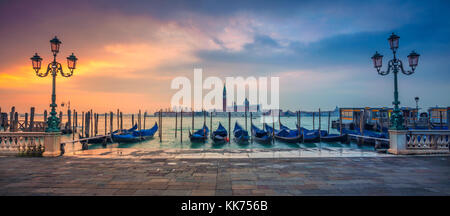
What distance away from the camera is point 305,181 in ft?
15.1

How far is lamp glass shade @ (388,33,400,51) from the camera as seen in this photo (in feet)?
25.8

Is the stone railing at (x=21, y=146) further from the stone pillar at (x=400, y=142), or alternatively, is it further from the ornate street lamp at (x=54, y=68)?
the stone pillar at (x=400, y=142)

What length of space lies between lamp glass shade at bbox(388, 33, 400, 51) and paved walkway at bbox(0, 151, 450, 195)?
12.8ft

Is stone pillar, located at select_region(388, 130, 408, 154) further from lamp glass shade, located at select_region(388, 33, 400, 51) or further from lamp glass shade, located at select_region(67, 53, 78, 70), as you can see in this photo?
lamp glass shade, located at select_region(67, 53, 78, 70)

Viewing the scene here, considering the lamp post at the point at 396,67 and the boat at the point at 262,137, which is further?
the boat at the point at 262,137

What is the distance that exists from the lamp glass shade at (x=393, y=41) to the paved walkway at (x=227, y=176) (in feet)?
12.8

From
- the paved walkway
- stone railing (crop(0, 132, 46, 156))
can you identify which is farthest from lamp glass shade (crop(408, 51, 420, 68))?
stone railing (crop(0, 132, 46, 156))

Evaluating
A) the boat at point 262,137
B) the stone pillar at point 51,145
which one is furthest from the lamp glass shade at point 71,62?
the boat at point 262,137

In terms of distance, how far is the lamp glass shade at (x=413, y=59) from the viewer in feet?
25.8

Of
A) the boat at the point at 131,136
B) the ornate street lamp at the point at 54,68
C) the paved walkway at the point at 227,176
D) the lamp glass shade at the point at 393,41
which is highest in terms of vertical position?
the lamp glass shade at the point at 393,41

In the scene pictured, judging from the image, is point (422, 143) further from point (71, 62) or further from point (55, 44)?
point (55, 44)

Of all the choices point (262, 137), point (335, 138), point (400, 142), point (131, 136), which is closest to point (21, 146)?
point (400, 142)
